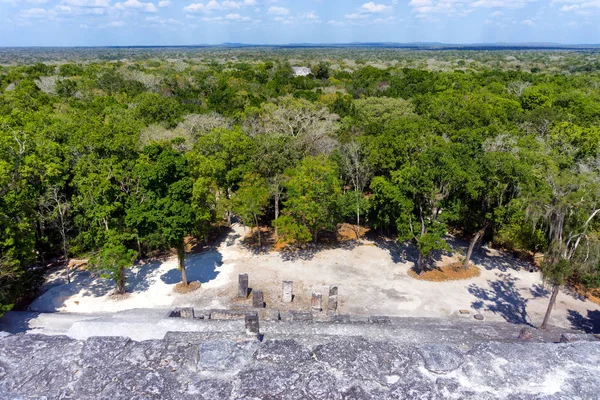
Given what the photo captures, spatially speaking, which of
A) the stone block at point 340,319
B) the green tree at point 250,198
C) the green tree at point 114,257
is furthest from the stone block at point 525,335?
the green tree at point 114,257

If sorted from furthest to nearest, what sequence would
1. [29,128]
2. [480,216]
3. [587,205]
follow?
[29,128]
[480,216]
[587,205]

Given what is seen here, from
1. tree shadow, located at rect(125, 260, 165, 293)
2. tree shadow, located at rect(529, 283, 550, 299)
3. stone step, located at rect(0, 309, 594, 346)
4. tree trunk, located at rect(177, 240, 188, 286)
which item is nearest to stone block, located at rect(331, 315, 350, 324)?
stone step, located at rect(0, 309, 594, 346)

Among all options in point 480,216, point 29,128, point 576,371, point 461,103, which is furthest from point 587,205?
point 29,128

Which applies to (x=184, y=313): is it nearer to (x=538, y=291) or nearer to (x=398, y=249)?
(x=398, y=249)

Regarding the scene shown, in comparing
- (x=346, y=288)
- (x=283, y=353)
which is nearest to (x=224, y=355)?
(x=283, y=353)

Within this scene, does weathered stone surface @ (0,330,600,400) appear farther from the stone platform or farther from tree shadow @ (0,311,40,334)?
tree shadow @ (0,311,40,334)

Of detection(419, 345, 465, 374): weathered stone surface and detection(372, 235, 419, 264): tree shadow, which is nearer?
detection(419, 345, 465, 374): weathered stone surface

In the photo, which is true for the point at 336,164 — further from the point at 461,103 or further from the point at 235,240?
the point at 461,103
